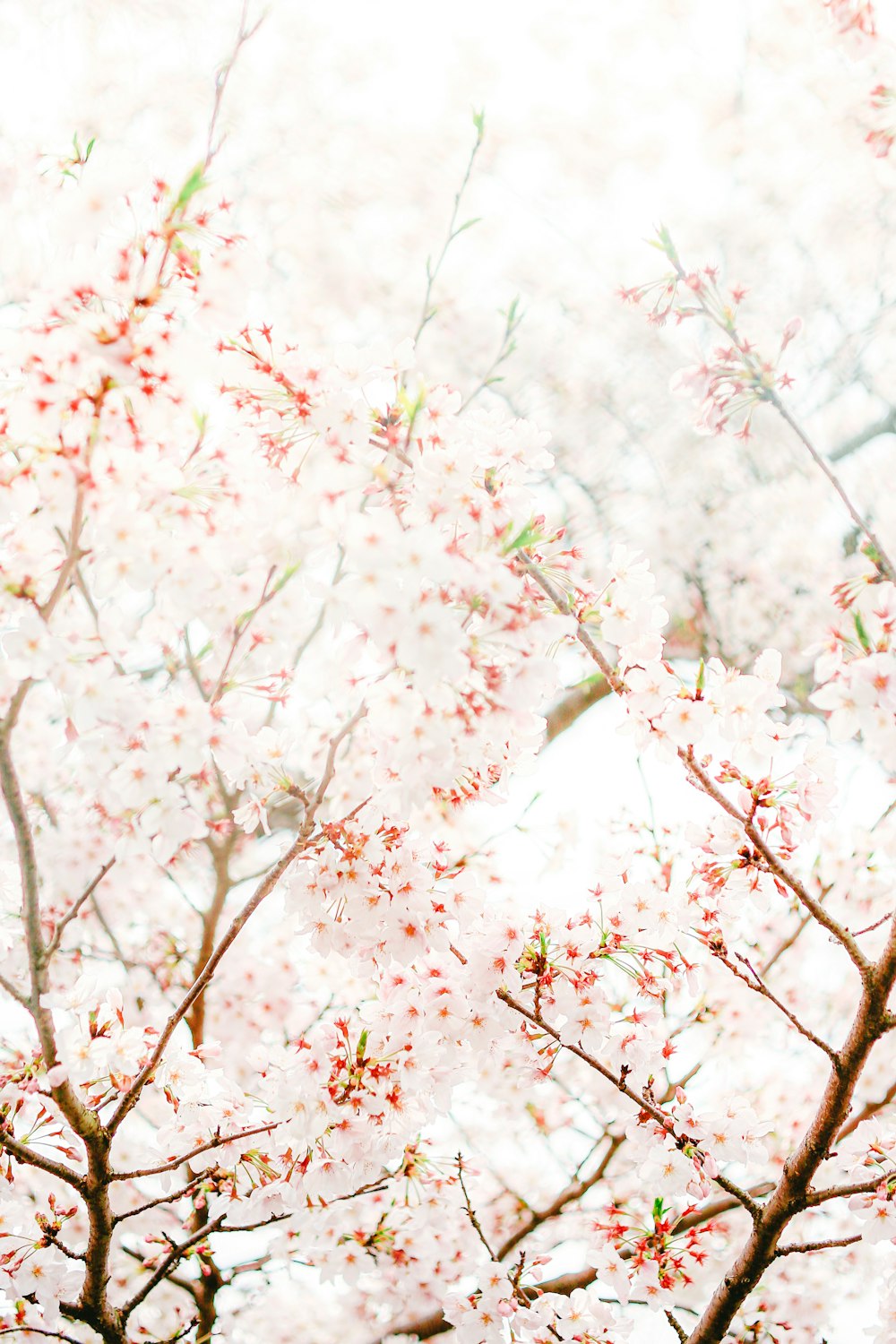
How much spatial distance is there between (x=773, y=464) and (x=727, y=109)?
2.59 m

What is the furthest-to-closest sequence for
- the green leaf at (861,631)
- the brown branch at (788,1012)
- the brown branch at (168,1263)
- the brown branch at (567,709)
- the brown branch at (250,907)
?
the brown branch at (567,709)
the brown branch at (168,1263)
the brown branch at (788,1012)
the brown branch at (250,907)
the green leaf at (861,631)

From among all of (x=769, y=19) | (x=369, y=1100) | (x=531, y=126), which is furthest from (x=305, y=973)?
(x=769, y=19)

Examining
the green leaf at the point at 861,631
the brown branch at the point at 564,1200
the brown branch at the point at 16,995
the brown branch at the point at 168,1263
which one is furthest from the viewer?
the brown branch at the point at 564,1200

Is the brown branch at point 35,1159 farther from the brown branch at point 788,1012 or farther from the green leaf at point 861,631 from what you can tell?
the green leaf at point 861,631

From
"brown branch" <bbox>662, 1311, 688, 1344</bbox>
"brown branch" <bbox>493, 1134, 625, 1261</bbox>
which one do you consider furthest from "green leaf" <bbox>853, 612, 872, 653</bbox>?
"brown branch" <bbox>493, 1134, 625, 1261</bbox>

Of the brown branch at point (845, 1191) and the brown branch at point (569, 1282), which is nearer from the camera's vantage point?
the brown branch at point (845, 1191)

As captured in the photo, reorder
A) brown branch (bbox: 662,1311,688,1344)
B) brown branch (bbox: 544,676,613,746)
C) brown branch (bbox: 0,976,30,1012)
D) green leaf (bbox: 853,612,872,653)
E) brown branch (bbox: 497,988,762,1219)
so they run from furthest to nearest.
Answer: brown branch (bbox: 544,676,613,746), brown branch (bbox: 662,1311,688,1344), brown branch (bbox: 497,988,762,1219), brown branch (bbox: 0,976,30,1012), green leaf (bbox: 853,612,872,653)

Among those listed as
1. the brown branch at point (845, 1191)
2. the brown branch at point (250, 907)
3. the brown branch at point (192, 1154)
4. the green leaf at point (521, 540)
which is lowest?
the brown branch at point (845, 1191)

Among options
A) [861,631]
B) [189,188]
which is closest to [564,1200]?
[861,631]

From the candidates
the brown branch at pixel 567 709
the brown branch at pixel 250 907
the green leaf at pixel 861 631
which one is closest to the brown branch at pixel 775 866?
the green leaf at pixel 861 631

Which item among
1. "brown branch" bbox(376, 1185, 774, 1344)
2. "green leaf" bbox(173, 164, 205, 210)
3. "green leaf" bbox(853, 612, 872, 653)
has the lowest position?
"brown branch" bbox(376, 1185, 774, 1344)

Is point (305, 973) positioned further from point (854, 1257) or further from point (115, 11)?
point (115, 11)

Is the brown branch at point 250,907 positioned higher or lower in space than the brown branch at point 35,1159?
higher

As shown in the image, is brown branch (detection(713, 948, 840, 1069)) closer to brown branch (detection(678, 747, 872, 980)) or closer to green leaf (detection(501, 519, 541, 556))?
brown branch (detection(678, 747, 872, 980))
